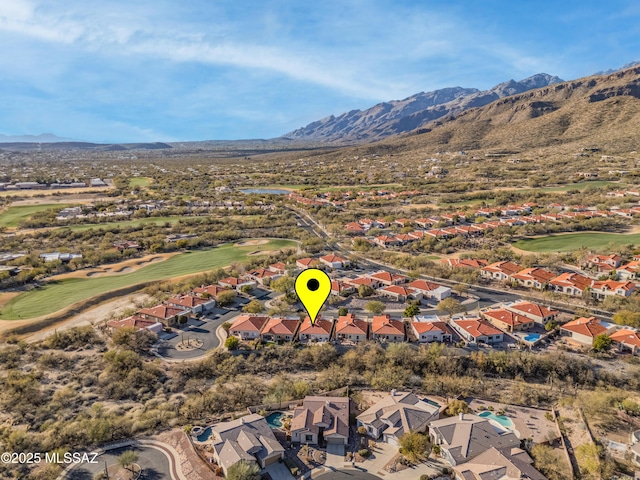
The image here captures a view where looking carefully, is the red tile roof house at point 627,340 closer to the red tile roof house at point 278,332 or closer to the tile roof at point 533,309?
the tile roof at point 533,309

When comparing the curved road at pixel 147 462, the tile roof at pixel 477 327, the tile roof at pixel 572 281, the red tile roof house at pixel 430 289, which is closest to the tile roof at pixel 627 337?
the tile roof at pixel 477 327

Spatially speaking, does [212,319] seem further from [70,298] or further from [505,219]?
[505,219]

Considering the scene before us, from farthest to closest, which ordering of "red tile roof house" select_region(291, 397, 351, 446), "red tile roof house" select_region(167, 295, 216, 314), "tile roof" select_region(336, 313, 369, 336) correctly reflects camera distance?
"red tile roof house" select_region(167, 295, 216, 314) < "tile roof" select_region(336, 313, 369, 336) < "red tile roof house" select_region(291, 397, 351, 446)

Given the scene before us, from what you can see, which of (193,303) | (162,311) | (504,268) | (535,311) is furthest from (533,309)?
(162,311)

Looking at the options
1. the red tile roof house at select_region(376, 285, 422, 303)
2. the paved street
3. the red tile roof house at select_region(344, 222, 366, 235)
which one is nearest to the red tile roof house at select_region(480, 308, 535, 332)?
the red tile roof house at select_region(376, 285, 422, 303)

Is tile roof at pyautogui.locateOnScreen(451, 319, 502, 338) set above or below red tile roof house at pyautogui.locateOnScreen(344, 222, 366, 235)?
below

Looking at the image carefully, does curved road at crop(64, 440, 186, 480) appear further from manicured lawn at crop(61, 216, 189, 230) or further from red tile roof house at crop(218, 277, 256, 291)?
manicured lawn at crop(61, 216, 189, 230)

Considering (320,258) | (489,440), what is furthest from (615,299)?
(320,258)
